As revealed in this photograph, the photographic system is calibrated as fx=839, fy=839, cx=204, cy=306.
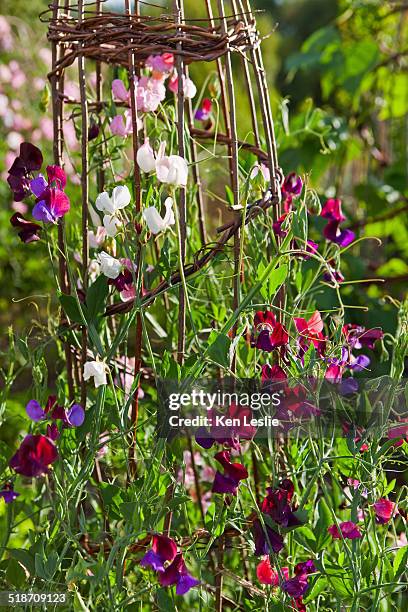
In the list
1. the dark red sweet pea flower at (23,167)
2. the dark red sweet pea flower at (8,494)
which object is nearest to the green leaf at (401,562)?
the dark red sweet pea flower at (8,494)

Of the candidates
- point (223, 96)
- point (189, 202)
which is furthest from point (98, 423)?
point (223, 96)

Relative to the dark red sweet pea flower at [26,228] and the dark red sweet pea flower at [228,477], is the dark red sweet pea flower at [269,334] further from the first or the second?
the dark red sweet pea flower at [26,228]

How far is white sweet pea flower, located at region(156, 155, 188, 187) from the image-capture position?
0.93 m

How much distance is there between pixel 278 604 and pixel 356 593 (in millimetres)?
122

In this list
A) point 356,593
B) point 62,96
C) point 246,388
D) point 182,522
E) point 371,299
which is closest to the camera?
point 356,593

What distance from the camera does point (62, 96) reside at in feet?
3.70

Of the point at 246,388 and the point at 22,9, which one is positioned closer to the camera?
the point at 246,388

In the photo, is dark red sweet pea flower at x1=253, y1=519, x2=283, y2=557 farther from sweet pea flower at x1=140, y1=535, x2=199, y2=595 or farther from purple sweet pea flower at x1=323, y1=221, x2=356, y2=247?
purple sweet pea flower at x1=323, y1=221, x2=356, y2=247

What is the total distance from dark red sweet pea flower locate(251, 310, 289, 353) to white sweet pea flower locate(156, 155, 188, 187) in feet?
0.60

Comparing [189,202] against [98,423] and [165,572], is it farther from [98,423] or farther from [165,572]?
[165,572]

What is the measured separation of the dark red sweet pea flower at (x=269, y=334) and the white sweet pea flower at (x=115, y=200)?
8.0 inches

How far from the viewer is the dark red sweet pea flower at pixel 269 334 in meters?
0.95

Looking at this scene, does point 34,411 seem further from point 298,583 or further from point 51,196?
point 298,583

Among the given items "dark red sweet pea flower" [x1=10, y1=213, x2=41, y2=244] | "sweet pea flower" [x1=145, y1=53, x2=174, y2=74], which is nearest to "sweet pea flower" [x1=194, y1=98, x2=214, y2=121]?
"sweet pea flower" [x1=145, y1=53, x2=174, y2=74]
